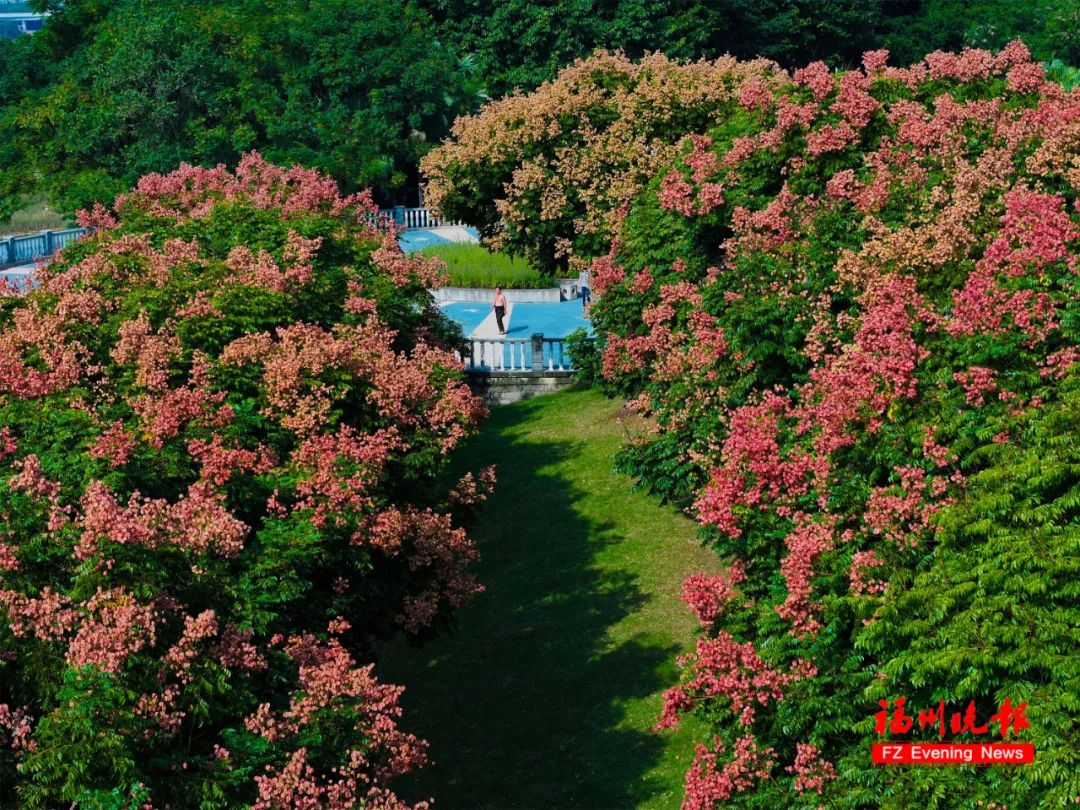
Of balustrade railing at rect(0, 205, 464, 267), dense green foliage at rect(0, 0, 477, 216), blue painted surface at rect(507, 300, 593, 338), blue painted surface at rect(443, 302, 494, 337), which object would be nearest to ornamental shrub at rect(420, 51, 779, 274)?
blue painted surface at rect(507, 300, 593, 338)

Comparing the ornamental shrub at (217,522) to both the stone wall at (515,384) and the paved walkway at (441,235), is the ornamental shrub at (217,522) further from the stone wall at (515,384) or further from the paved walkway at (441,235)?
the paved walkway at (441,235)

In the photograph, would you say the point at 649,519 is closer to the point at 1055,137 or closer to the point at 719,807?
the point at 1055,137

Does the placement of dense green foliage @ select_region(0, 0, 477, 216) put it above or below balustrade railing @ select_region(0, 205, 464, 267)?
above

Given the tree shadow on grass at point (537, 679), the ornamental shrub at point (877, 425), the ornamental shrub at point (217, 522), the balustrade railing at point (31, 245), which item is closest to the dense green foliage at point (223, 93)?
the balustrade railing at point (31, 245)

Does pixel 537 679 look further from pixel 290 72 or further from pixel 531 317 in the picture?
pixel 290 72

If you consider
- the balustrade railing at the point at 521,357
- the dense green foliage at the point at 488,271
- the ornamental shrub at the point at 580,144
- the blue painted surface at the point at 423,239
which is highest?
the ornamental shrub at the point at 580,144

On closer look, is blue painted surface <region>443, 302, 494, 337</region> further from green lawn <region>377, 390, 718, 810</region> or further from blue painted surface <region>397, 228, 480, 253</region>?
green lawn <region>377, 390, 718, 810</region>

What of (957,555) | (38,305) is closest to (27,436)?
(38,305)
